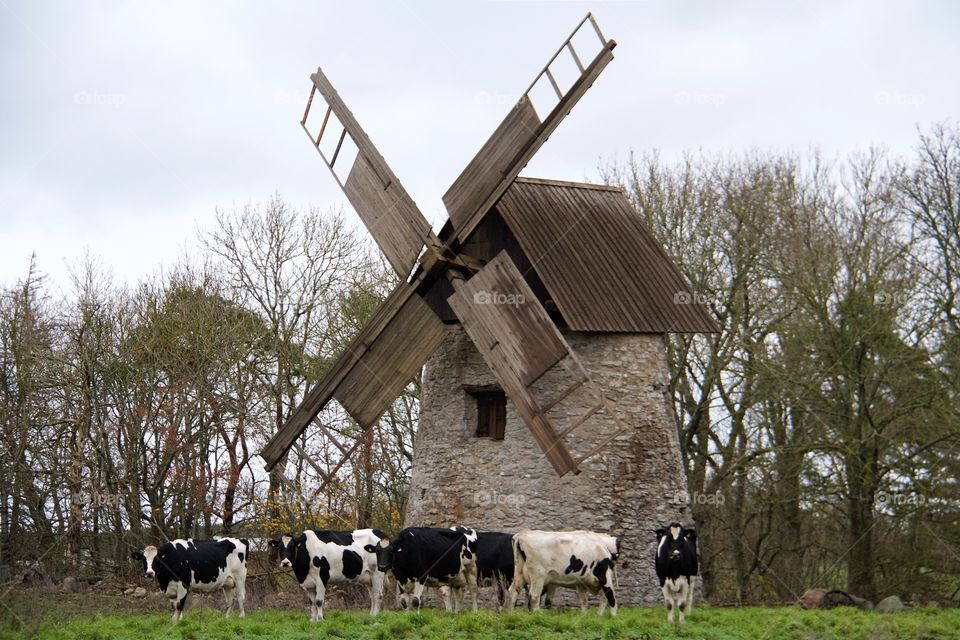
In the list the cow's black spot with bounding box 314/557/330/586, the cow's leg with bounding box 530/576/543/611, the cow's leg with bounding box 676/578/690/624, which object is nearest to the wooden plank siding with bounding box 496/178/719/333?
the cow's leg with bounding box 530/576/543/611

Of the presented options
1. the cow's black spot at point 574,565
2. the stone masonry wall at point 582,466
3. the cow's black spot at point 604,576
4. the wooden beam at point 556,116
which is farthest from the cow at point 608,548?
the wooden beam at point 556,116

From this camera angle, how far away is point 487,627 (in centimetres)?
1207

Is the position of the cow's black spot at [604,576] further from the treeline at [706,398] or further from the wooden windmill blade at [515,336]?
the treeline at [706,398]

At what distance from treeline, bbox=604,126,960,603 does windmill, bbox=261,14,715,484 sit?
4637mm

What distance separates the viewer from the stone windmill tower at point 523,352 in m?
16.2

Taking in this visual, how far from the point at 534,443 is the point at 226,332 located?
37.6 feet

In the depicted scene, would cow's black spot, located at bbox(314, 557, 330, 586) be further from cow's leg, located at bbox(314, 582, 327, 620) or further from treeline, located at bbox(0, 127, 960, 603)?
treeline, located at bbox(0, 127, 960, 603)

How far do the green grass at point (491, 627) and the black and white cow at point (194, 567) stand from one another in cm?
40

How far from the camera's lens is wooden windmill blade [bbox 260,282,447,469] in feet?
56.7

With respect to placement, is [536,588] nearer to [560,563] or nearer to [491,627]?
[560,563]

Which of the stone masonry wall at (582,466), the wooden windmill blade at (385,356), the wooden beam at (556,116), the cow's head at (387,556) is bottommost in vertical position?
the cow's head at (387,556)

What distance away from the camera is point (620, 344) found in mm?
17109

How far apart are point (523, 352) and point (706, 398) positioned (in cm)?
1039

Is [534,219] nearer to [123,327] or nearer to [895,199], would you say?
[895,199]
